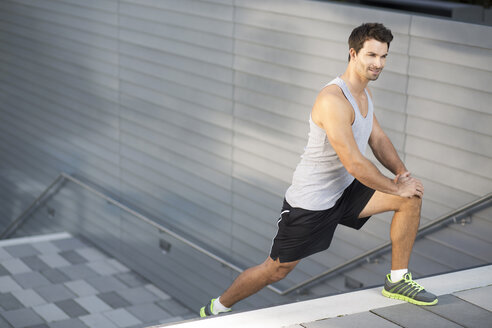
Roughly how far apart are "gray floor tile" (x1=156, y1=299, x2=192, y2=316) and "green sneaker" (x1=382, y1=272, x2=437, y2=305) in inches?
163

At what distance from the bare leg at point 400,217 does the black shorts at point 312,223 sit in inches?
2.1

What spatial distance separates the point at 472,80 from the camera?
4.59 meters

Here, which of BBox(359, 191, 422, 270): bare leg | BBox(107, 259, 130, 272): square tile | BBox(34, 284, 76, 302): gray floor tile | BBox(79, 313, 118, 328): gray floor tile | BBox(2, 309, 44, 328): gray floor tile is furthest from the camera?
BBox(107, 259, 130, 272): square tile

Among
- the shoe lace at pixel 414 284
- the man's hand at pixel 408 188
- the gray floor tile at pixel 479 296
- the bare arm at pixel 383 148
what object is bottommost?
the gray floor tile at pixel 479 296

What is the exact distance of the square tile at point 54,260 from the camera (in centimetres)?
810

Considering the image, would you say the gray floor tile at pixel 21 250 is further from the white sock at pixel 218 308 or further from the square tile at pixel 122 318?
the white sock at pixel 218 308

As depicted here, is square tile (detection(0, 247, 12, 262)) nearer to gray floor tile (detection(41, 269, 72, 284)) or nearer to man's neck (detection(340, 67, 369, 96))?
gray floor tile (detection(41, 269, 72, 284))

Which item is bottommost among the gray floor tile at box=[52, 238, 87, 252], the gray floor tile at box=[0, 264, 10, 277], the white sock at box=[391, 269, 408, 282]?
the gray floor tile at box=[52, 238, 87, 252]

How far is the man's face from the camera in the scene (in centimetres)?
317

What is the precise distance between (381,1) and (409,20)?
1.37 meters

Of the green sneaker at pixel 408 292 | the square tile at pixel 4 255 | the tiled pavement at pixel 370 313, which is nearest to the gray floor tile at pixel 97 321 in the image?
the square tile at pixel 4 255

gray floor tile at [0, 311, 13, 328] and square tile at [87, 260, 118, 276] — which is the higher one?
gray floor tile at [0, 311, 13, 328]

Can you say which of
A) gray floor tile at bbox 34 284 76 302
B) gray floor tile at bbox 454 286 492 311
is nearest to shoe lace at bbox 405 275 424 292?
gray floor tile at bbox 454 286 492 311

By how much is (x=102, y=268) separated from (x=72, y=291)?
2.71 feet
